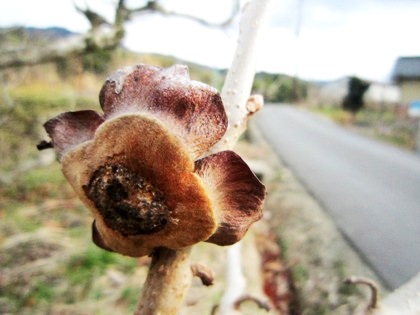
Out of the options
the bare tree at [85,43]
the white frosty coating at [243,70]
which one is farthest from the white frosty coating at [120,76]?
the bare tree at [85,43]

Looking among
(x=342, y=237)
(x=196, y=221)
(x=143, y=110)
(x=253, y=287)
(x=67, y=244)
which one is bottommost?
(x=67, y=244)

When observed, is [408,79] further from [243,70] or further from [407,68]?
[243,70]

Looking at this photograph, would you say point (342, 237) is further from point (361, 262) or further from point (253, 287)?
point (253, 287)

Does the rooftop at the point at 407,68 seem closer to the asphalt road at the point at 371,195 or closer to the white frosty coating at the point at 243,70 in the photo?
the asphalt road at the point at 371,195

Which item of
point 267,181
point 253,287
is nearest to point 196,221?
point 253,287

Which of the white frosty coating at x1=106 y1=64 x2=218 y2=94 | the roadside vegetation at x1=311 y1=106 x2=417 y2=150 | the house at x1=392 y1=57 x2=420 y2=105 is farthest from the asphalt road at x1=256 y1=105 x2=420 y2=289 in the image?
the house at x1=392 y1=57 x2=420 y2=105

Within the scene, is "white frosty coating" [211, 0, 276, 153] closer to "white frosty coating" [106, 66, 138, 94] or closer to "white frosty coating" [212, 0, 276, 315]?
"white frosty coating" [212, 0, 276, 315]
